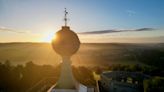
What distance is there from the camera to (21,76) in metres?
39.7

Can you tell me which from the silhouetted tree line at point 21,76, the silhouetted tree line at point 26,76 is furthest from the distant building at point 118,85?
the silhouetted tree line at point 21,76

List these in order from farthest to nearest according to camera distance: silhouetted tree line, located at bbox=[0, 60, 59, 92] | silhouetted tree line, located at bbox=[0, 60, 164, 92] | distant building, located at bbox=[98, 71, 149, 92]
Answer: silhouetted tree line, located at bbox=[0, 60, 164, 92] < silhouetted tree line, located at bbox=[0, 60, 59, 92] < distant building, located at bbox=[98, 71, 149, 92]

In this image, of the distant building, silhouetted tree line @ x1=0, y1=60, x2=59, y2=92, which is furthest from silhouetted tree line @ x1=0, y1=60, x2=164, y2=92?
the distant building

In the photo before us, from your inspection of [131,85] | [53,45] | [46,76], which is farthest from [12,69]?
[53,45]

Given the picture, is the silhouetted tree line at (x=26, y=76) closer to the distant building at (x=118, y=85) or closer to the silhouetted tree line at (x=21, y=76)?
the silhouetted tree line at (x=21, y=76)

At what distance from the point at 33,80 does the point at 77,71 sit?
7.42m

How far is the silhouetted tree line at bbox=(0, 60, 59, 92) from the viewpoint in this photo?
3519 centimetres

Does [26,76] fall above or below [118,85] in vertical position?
above

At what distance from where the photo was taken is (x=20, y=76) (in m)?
39.3

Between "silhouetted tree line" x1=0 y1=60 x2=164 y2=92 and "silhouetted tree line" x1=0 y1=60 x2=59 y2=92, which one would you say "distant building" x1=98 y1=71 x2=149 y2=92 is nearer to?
"silhouetted tree line" x1=0 y1=60 x2=164 y2=92

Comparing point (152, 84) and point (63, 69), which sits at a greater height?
point (63, 69)

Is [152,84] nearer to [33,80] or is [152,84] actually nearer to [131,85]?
[131,85]

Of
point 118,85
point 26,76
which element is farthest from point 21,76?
point 118,85

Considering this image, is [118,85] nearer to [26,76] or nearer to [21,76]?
[26,76]
